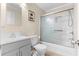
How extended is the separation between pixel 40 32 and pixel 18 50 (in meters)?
0.42

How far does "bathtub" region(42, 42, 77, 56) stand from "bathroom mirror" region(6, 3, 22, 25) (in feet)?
1.80

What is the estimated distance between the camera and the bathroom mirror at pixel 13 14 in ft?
4.00

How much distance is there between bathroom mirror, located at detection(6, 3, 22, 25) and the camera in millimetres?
1218

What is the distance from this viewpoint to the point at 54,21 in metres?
1.27

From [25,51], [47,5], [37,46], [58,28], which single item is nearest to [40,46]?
[37,46]

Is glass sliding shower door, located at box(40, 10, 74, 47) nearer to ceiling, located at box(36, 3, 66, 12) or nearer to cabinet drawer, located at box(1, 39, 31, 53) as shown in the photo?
ceiling, located at box(36, 3, 66, 12)

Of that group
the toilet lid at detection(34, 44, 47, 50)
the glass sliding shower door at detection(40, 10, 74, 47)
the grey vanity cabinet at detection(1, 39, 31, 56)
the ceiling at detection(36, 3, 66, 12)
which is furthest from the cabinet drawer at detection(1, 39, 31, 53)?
the ceiling at detection(36, 3, 66, 12)

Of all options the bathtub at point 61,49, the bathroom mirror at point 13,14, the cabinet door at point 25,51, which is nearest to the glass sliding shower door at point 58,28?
the bathtub at point 61,49

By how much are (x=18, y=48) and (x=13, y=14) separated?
513 mm

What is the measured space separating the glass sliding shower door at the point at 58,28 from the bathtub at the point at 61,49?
49mm

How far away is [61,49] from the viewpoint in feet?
4.02

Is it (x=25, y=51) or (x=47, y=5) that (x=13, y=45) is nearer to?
(x=25, y=51)

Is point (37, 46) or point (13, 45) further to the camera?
point (37, 46)

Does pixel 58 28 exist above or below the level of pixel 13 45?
above
